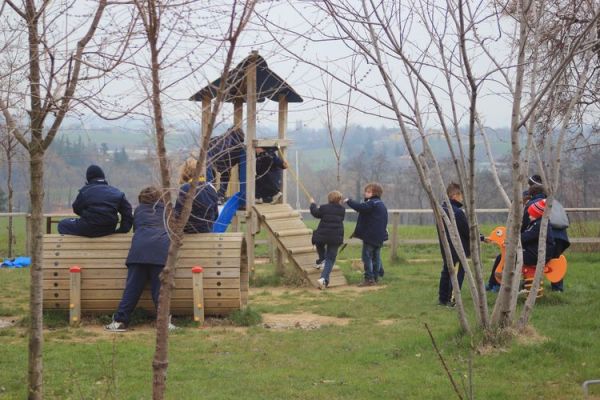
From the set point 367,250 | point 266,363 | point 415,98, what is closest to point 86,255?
point 266,363

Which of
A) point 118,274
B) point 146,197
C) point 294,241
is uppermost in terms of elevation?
→ point 146,197

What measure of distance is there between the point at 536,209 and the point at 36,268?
6930mm

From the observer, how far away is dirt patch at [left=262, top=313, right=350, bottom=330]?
962 centimetres

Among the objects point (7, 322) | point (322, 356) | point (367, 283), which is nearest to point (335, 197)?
point (367, 283)

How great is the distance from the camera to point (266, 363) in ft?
24.8

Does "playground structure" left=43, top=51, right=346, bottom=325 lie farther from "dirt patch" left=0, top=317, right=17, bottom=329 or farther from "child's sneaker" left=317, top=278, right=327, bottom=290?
"child's sneaker" left=317, top=278, right=327, bottom=290

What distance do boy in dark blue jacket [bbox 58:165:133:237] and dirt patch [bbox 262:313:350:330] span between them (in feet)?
6.83

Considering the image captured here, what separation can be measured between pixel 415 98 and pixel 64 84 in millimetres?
3348

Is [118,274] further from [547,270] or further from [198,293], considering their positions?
[547,270]

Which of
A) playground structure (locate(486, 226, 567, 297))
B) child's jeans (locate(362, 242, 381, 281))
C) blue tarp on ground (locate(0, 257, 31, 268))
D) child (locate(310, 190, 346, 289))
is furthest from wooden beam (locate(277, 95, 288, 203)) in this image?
blue tarp on ground (locate(0, 257, 31, 268))

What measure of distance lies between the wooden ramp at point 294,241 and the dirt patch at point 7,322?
4.62 metres

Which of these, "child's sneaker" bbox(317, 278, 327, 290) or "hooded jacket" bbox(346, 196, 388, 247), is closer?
"child's sneaker" bbox(317, 278, 327, 290)

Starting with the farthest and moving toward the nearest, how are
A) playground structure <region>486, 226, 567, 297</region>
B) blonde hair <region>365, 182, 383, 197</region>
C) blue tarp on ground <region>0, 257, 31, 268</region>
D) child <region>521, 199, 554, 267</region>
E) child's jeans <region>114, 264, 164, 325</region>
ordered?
blue tarp on ground <region>0, 257, 31, 268</region> → blonde hair <region>365, 182, 383, 197</region> → playground structure <region>486, 226, 567, 297</region> → child <region>521, 199, 554, 267</region> → child's jeans <region>114, 264, 164, 325</region>

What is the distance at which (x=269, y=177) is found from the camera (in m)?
14.0
